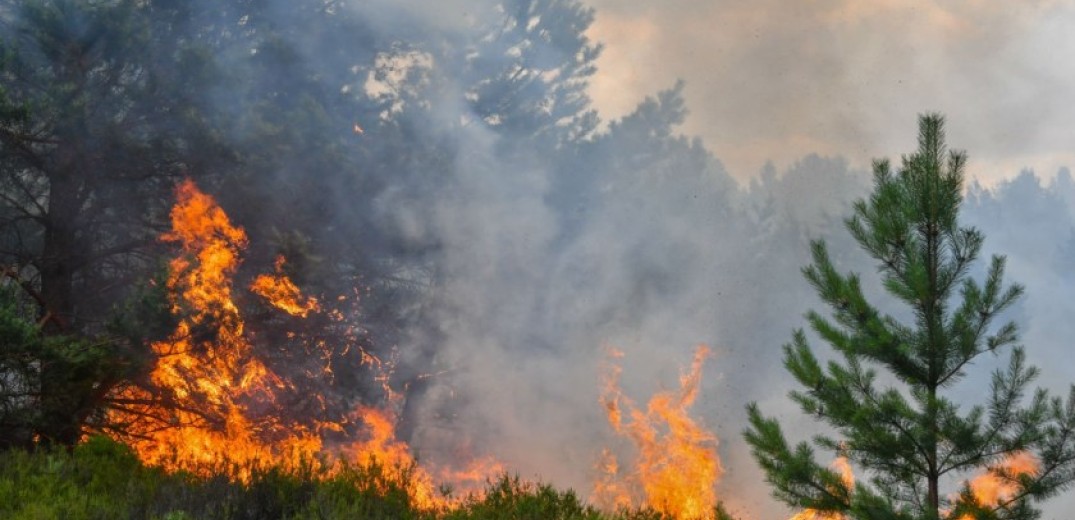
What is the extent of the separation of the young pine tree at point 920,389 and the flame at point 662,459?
739cm

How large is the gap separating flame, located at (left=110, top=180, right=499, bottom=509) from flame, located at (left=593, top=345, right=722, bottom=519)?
6140 millimetres

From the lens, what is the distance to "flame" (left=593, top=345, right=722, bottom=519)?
1775 cm

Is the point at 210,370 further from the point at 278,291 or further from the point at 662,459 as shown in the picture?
the point at 662,459

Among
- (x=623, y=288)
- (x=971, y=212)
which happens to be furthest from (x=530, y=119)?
(x=971, y=212)

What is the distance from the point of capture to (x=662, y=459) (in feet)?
65.6

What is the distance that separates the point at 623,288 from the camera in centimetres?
2505

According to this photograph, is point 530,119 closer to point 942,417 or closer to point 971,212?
point 942,417

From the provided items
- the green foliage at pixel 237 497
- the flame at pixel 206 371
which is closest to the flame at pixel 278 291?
the flame at pixel 206 371

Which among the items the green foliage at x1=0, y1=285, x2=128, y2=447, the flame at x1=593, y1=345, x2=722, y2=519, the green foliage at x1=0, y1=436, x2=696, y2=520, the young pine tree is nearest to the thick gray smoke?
the flame at x1=593, y1=345, x2=722, y2=519

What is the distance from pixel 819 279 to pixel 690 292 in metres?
22.5

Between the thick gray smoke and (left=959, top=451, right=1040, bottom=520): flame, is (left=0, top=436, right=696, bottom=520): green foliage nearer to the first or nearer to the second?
(left=959, top=451, right=1040, bottom=520): flame

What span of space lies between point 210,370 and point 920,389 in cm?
1016

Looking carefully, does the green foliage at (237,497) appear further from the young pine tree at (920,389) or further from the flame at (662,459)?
the flame at (662,459)

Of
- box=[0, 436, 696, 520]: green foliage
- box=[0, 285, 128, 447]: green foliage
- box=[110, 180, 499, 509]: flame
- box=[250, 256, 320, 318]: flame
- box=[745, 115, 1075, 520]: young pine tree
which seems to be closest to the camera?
box=[0, 436, 696, 520]: green foliage
